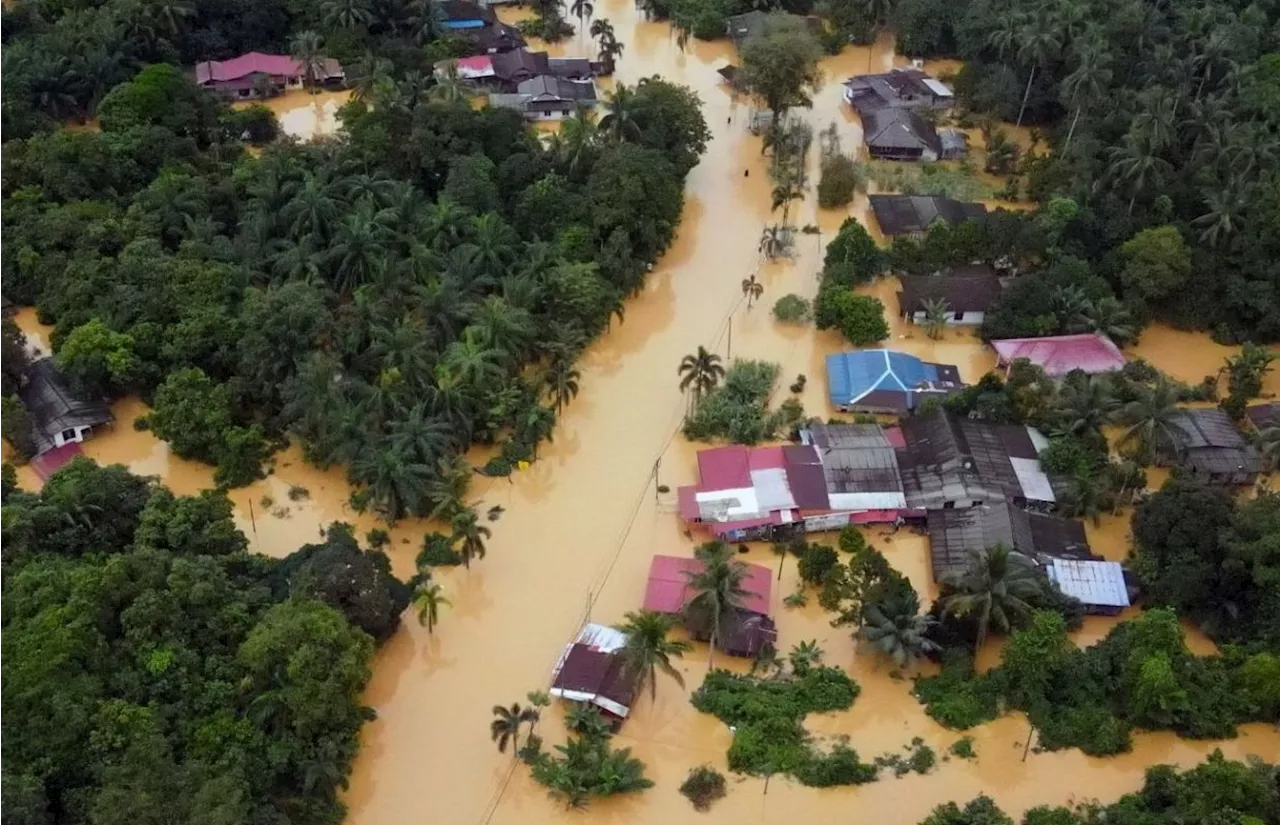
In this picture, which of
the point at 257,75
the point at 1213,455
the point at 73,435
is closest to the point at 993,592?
the point at 1213,455

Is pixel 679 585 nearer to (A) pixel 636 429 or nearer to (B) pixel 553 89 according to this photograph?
(A) pixel 636 429

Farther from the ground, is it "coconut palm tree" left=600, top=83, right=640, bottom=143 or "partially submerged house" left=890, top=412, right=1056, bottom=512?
"coconut palm tree" left=600, top=83, right=640, bottom=143

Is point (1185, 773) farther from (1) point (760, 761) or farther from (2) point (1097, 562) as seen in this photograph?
(1) point (760, 761)

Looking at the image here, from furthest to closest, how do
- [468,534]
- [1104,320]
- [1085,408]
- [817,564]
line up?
[1104,320]
[1085,408]
[817,564]
[468,534]

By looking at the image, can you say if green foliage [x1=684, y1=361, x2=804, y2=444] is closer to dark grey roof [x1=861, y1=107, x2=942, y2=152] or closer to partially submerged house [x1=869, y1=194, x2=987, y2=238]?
partially submerged house [x1=869, y1=194, x2=987, y2=238]

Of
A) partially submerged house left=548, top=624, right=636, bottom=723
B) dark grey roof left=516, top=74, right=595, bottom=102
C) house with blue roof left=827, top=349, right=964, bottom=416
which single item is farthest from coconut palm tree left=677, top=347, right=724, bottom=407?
dark grey roof left=516, top=74, right=595, bottom=102

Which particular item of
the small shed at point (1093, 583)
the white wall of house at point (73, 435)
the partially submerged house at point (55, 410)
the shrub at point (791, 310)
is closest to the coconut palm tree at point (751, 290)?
the shrub at point (791, 310)

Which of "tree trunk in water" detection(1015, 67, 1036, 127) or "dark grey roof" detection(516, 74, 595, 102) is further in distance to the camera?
"dark grey roof" detection(516, 74, 595, 102)
